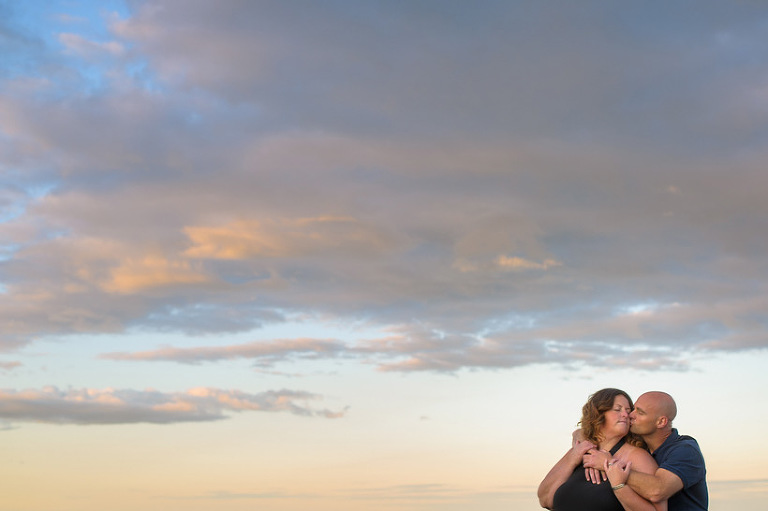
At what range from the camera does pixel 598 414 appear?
1469 centimetres

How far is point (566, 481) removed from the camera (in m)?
14.8

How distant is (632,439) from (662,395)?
3.01 feet

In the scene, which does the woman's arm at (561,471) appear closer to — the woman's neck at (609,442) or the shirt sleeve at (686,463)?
the woman's neck at (609,442)

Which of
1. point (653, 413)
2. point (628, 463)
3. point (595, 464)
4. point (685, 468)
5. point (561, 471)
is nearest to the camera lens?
point (685, 468)

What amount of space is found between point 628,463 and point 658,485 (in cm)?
58

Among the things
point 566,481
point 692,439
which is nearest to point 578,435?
point 566,481

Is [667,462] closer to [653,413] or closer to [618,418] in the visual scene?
[653,413]

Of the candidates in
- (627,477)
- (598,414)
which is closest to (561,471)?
(598,414)

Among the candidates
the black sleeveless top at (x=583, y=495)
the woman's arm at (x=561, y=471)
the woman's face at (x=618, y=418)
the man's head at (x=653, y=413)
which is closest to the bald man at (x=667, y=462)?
the man's head at (x=653, y=413)

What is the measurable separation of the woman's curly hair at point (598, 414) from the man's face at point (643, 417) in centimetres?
25

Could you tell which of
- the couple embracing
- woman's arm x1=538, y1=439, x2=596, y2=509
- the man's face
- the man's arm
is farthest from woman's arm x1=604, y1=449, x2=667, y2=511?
woman's arm x1=538, y1=439, x2=596, y2=509

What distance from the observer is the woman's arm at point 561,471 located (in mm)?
14727

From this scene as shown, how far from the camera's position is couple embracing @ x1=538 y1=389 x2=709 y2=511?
1376 centimetres

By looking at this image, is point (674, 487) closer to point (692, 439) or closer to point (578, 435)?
point (692, 439)
